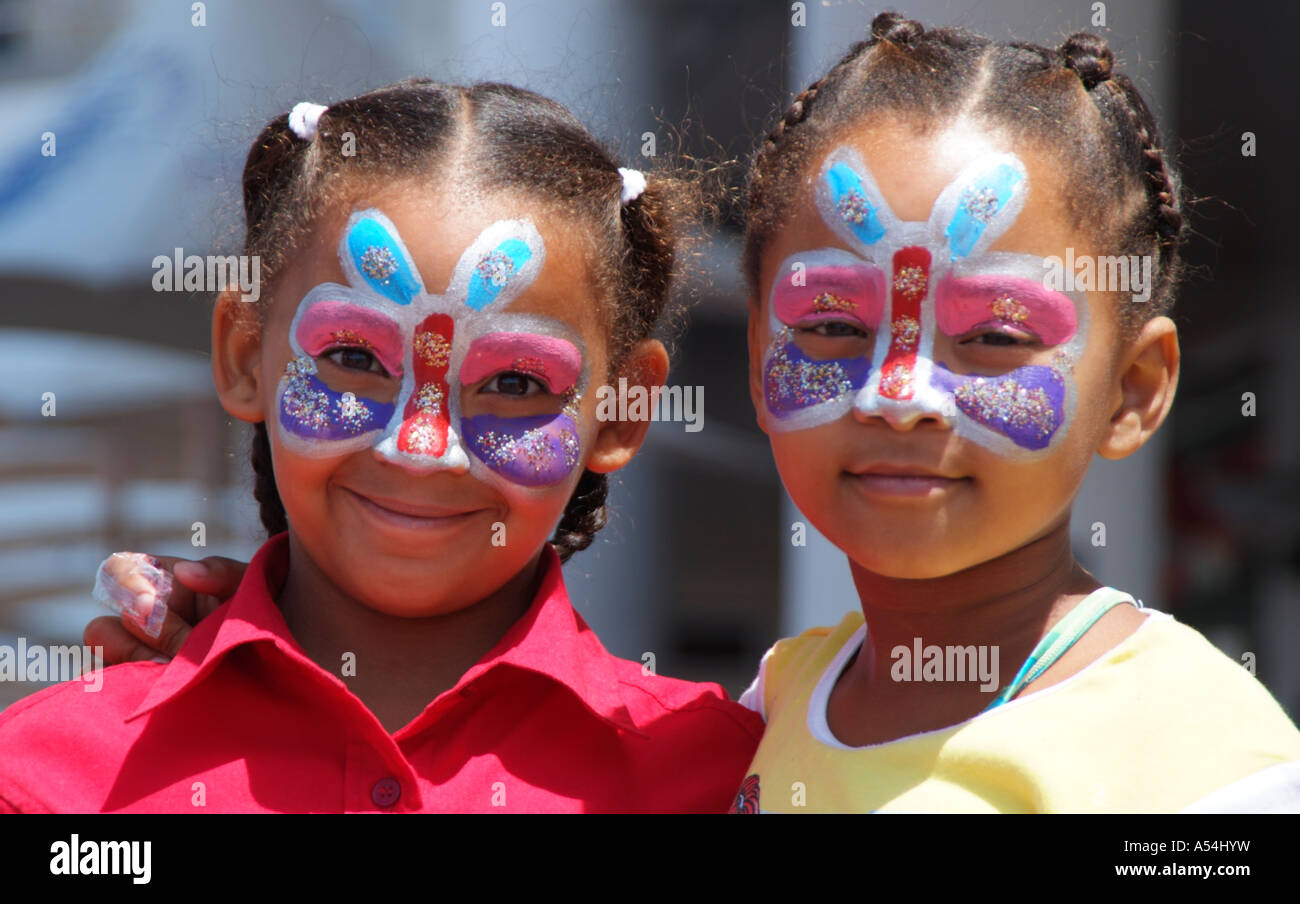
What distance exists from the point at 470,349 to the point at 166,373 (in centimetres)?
311

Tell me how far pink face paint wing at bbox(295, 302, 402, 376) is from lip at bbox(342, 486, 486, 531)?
209 mm

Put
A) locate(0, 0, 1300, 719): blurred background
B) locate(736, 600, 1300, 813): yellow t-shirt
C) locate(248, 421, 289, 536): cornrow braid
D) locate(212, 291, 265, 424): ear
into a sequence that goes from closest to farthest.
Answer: locate(736, 600, 1300, 813): yellow t-shirt < locate(212, 291, 265, 424): ear < locate(248, 421, 289, 536): cornrow braid < locate(0, 0, 1300, 719): blurred background

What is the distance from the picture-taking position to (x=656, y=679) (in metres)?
2.30

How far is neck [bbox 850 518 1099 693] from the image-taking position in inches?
77.1

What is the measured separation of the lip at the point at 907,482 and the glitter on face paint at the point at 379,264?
792 mm

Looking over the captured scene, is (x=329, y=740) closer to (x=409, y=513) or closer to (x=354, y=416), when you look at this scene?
(x=409, y=513)

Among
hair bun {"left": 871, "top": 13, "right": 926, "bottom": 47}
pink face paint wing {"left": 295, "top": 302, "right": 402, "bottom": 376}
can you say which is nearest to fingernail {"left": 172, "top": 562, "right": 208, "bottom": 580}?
pink face paint wing {"left": 295, "top": 302, "right": 402, "bottom": 376}

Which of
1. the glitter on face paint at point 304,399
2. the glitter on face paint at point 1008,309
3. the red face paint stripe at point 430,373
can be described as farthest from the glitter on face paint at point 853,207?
the glitter on face paint at point 304,399

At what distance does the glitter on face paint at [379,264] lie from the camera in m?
2.02

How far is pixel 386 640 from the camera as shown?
218cm

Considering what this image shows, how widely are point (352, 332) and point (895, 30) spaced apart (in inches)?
39.8

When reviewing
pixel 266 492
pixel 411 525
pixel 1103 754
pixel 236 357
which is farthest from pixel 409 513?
pixel 1103 754

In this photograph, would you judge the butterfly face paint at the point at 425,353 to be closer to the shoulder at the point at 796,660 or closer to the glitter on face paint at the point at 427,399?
the glitter on face paint at the point at 427,399

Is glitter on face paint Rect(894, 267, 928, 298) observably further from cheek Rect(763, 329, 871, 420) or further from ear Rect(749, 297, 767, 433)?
ear Rect(749, 297, 767, 433)
